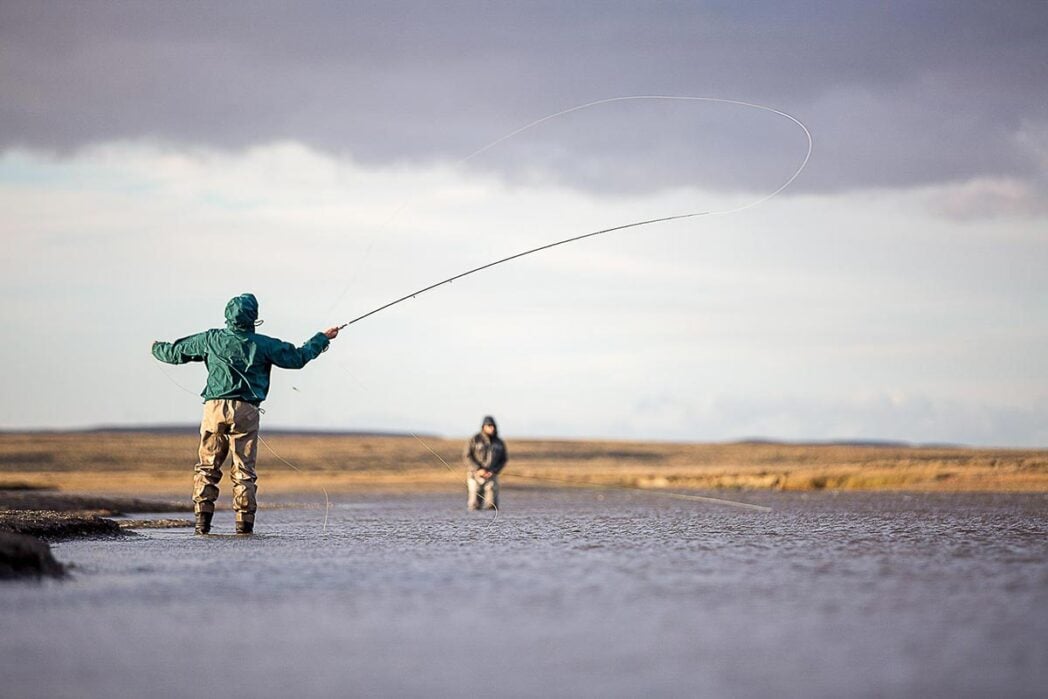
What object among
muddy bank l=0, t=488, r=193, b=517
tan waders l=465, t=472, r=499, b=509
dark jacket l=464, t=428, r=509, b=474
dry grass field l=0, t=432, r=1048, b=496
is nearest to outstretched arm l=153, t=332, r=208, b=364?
muddy bank l=0, t=488, r=193, b=517

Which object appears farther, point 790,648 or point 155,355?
point 155,355

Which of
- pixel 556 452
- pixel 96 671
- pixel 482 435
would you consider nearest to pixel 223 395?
pixel 96 671

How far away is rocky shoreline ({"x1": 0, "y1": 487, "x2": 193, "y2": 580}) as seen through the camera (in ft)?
28.3

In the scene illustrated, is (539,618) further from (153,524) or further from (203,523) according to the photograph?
(153,524)

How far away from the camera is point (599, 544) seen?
457 inches

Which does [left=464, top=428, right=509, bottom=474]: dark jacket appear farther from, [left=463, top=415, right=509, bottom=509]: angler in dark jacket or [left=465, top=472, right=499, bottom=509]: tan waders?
[left=465, top=472, right=499, bottom=509]: tan waders

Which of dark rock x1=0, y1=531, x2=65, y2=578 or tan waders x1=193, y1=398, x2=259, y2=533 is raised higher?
tan waders x1=193, y1=398, x2=259, y2=533

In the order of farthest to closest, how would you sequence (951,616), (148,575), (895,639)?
(148,575) < (951,616) < (895,639)

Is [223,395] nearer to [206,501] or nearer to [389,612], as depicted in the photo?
[206,501]

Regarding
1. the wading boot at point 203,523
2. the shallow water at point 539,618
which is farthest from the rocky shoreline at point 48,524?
the wading boot at point 203,523

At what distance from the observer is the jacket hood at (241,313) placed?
517 inches

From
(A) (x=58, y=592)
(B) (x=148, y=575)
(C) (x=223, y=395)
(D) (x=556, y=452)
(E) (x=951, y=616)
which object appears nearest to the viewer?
(E) (x=951, y=616)

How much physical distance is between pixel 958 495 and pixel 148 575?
18142 mm

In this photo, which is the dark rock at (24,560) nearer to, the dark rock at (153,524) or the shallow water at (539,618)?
the shallow water at (539,618)
